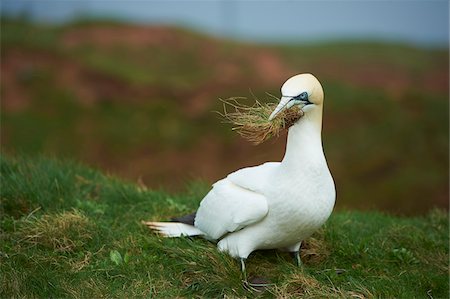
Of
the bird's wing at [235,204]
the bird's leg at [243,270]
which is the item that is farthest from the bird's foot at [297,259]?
the bird's wing at [235,204]

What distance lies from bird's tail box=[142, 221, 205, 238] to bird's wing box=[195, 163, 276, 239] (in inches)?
7.4

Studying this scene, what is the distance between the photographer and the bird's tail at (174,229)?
201 inches

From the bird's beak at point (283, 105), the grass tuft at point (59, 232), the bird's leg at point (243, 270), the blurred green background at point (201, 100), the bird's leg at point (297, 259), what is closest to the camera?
the bird's beak at point (283, 105)

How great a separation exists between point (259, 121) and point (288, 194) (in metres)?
0.55

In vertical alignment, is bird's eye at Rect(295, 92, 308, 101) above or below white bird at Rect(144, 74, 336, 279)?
above

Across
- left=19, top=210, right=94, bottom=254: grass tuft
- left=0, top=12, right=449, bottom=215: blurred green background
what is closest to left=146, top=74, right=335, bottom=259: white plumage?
left=19, top=210, right=94, bottom=254: grass tuft

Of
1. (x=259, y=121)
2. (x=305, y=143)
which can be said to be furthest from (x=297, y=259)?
(x=259, y=121)

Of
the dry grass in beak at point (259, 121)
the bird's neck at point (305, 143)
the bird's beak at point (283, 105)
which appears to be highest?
the bird's beak at point (283, 105)

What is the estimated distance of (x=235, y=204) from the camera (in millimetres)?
4535

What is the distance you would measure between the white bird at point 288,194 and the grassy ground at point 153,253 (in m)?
0.24

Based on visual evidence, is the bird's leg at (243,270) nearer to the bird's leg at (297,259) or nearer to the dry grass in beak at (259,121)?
the bird's leg at (297,259)

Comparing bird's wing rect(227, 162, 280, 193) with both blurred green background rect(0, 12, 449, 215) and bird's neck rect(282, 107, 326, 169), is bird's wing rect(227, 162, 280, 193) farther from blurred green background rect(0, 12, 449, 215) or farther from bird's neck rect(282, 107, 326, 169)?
blurred green background rect(0, 12, 449, 215)

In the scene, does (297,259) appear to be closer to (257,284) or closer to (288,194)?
(257,284)

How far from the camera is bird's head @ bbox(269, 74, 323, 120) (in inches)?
167
